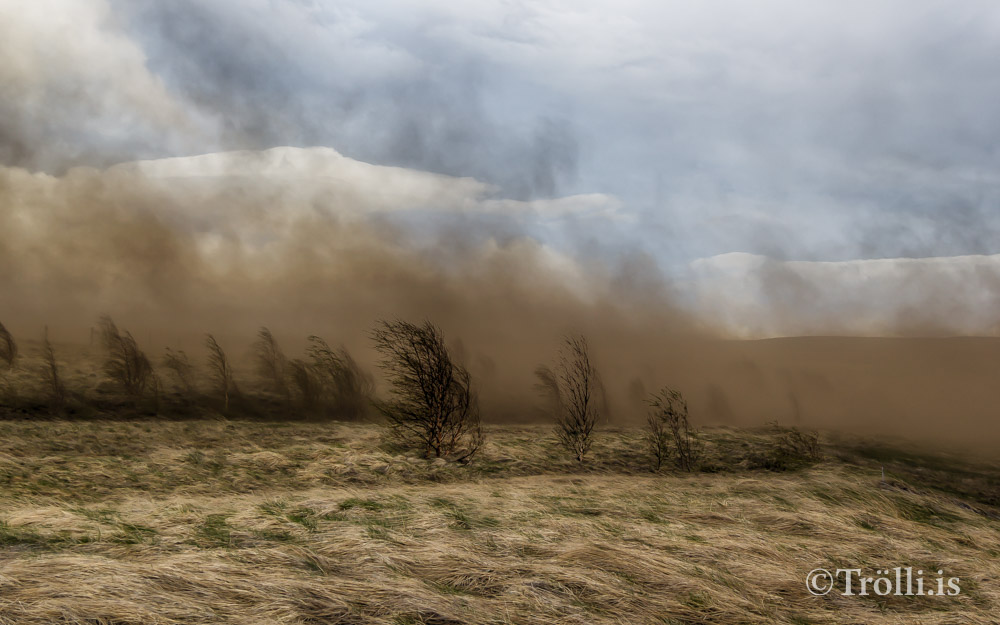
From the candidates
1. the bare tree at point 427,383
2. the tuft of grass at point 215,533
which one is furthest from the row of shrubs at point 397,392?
the tuft of grass at point 215,533

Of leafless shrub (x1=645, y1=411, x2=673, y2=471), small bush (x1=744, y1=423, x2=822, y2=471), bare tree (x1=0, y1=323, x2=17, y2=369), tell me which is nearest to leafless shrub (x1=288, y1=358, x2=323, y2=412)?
bare tree (x1=0, y1=323, x2=17, y2=369)

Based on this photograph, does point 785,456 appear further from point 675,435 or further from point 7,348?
point 7,348

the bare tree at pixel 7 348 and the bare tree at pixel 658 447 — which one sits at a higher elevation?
the bare tree at pixel 7 348

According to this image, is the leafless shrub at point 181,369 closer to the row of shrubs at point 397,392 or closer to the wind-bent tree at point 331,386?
the row of shrubs at point 397,392

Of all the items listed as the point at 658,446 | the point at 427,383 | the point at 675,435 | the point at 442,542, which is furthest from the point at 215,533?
the point at 658,446

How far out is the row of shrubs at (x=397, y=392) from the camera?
20.9 metres

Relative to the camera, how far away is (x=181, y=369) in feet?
136

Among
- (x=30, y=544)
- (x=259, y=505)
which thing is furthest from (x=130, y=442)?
(x=30, y=544)

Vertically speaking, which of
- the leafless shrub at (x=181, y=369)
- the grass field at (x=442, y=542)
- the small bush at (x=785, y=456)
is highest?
the leafless shrub at (x=181, y=369)

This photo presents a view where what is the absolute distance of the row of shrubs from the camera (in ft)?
68.5

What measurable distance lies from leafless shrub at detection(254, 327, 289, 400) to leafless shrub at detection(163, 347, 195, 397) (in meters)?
4.75

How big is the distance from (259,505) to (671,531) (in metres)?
7.74

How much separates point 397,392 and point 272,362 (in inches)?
1016

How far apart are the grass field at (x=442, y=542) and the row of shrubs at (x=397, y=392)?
2369 millimetres
